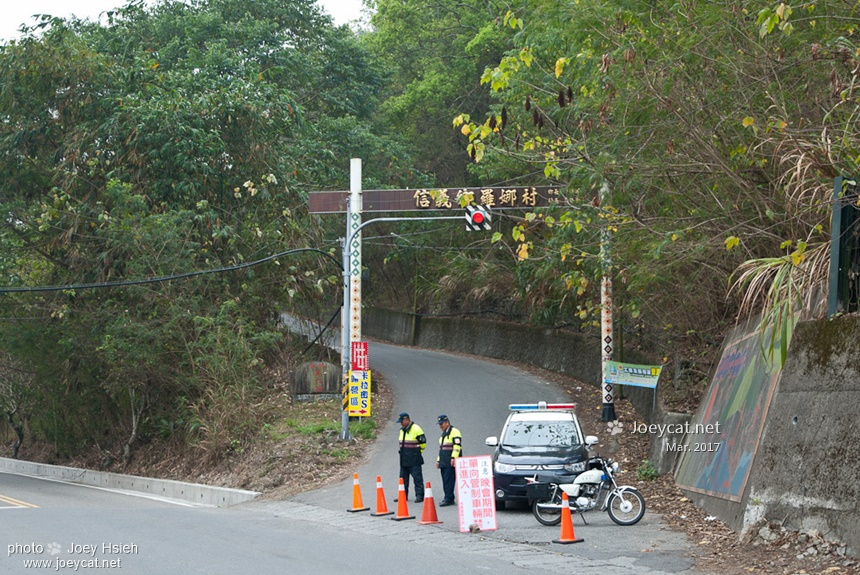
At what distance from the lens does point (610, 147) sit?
16.1 meters

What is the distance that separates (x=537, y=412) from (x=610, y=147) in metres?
5.34

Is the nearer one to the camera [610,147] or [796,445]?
[796,445]

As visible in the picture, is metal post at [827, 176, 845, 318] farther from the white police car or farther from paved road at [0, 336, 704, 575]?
the white police car

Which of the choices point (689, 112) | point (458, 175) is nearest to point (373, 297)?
point (458, 175)

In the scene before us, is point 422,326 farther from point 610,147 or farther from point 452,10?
point 610,147

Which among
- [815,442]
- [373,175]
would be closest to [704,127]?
[815,442]

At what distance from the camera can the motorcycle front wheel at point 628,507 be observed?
1420 cm

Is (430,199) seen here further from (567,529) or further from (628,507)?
(567,529)

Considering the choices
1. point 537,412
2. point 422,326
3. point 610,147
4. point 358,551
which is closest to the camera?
point 358,551

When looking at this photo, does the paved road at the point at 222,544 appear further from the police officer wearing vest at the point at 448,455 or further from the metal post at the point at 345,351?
the metal post at the point at 345,351

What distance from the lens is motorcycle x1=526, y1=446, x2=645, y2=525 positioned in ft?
46.8

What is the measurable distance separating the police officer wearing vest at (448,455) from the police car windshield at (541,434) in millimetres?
1116

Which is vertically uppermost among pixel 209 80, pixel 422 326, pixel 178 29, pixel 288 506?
pixel 178 29

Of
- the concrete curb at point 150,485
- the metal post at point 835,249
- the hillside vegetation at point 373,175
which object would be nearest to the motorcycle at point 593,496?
the hillside vegetation at point 373,175
